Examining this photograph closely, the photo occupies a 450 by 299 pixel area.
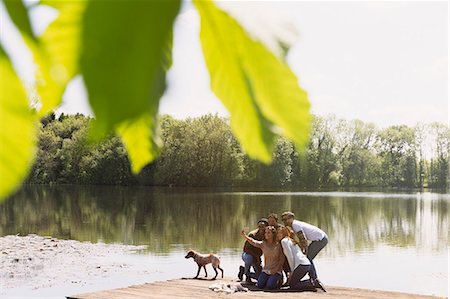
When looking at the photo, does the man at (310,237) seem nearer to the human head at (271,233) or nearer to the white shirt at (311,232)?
the white shirt at (311,232)

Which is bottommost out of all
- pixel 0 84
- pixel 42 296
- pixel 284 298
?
pixel 42 296

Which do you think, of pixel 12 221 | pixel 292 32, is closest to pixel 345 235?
pixel 12 221

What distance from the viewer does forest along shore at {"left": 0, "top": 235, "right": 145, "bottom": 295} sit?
15.2 meters

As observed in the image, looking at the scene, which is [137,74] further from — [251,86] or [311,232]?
[311,232]

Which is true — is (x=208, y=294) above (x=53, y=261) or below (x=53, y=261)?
above

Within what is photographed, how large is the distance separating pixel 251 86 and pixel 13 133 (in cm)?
6

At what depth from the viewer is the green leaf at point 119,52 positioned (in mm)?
126

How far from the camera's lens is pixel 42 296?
1324cm

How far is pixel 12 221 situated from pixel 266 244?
21.6 m

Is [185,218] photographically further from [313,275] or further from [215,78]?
[215,78]

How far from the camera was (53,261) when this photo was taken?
58.7ft

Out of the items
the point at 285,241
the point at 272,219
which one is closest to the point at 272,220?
the point at 272,219

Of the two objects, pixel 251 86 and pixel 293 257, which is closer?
pixel 251 86

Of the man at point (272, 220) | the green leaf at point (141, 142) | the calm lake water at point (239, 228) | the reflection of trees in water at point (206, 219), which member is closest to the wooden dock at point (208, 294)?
the man at point (272, 220)
